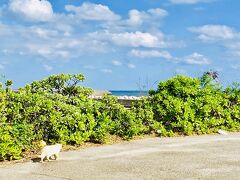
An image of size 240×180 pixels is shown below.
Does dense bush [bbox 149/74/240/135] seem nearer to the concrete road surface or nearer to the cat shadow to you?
the concrete road surface

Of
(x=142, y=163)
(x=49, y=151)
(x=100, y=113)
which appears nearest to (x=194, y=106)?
(x=100, y=113)

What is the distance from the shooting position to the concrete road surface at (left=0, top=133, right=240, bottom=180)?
8.85 m

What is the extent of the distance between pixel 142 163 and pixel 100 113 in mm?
2816

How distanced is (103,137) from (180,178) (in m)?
3.86

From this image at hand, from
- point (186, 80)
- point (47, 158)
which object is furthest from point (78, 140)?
point (186, 80)

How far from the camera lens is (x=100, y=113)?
12.4 metres

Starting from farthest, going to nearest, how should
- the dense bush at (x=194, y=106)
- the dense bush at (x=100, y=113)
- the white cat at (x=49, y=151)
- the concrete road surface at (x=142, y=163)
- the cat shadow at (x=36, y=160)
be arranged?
1. the dense bush at (x=194, y=106)
2. the dense bush at (x=100, y=113)
3. the cat shadow at (x=36, y=160)
4. the white cat at (x=49, y=151)
5. the concrete road surface at (x=142, y=163)

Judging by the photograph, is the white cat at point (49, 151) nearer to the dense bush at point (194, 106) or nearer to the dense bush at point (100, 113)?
the dense bush at point (100, 113)

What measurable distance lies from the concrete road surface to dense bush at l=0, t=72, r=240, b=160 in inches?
24.0

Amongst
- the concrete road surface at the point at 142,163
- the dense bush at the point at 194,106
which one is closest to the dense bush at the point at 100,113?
the dense bush at the point at 194,106

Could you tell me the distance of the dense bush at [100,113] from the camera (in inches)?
435

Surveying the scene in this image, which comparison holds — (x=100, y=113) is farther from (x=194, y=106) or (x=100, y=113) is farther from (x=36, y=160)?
(x=194, y=106)

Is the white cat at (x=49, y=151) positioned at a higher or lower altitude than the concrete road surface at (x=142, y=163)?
higher

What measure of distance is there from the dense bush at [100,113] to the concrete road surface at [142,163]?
0.61 meters
